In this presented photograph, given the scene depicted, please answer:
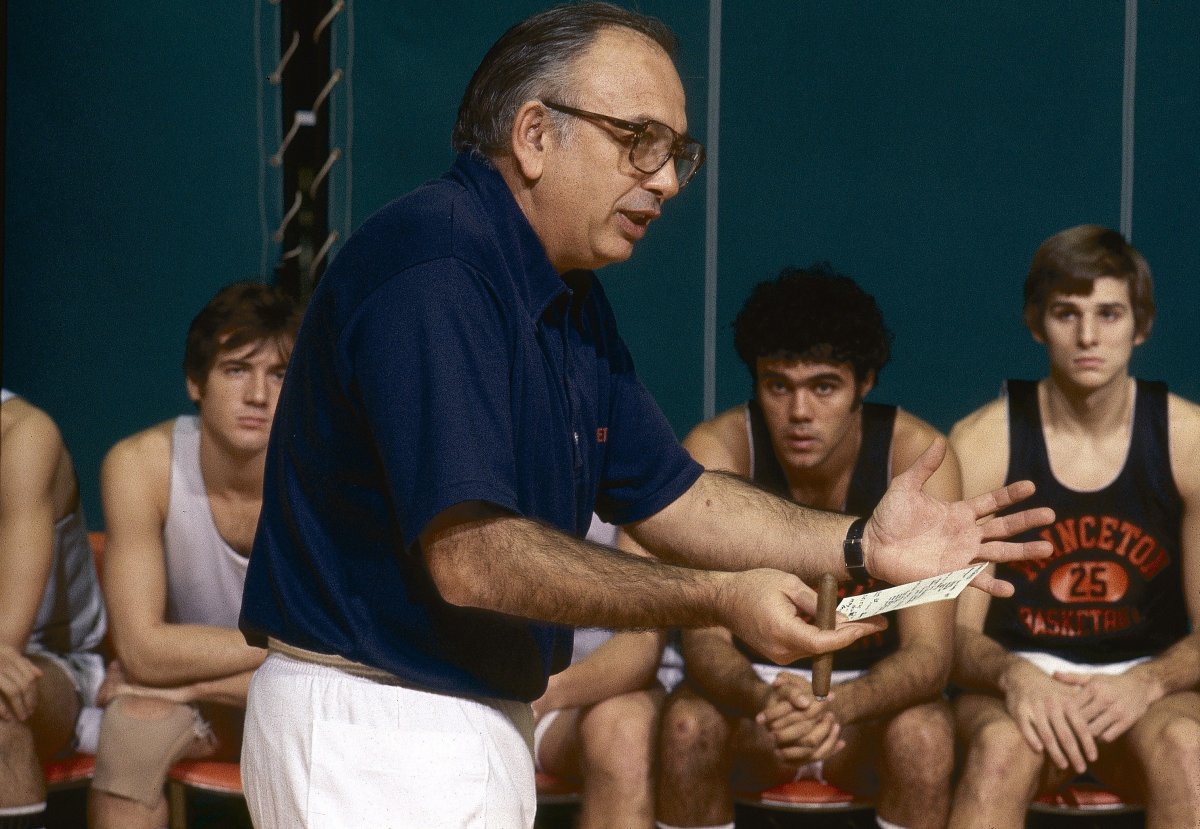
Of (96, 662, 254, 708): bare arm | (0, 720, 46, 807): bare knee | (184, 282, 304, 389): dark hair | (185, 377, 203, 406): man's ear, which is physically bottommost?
(0, 720, 46, 807): bare knee

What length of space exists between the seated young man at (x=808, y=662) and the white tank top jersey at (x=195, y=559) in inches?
40.4

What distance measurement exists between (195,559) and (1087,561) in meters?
2.04

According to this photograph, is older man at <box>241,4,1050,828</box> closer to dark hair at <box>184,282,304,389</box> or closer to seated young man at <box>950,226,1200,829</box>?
seated young man at <box>950,226,1200,829</box>

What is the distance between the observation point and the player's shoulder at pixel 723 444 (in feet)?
10.5

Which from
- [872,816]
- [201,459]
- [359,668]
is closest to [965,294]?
[872,816]

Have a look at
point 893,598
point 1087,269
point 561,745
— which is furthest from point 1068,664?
point 893,598

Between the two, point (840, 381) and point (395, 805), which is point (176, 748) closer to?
point (395, 805)

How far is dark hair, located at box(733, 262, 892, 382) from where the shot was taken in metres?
3.18

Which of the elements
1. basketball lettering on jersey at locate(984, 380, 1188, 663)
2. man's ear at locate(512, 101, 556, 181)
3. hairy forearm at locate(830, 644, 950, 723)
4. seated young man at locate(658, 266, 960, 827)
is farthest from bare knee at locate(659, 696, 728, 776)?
man's ear at locate(512, 101, 556, 181)

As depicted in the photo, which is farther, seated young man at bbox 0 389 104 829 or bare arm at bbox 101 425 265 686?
bare arm at bbox 101 425 265 686

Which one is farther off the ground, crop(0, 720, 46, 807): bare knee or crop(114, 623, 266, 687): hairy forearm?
crop(114, 623, 266, 687): hairy forearm

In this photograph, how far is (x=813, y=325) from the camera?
10.5ft

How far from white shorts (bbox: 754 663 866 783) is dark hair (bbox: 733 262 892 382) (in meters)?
0.69

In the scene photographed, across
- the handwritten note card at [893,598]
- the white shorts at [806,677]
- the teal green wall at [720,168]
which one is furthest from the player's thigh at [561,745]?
the handwritten note card at [893,598]
